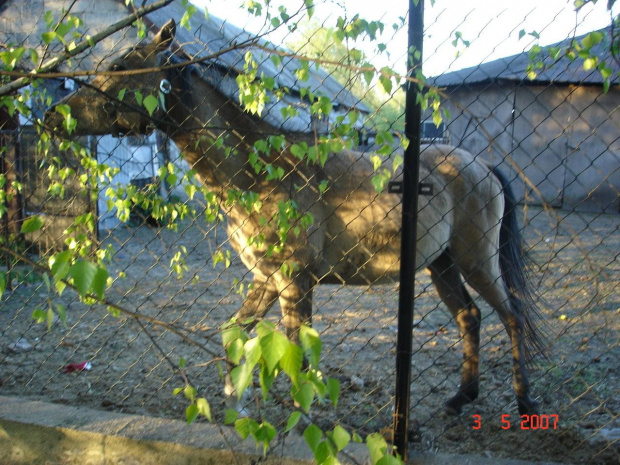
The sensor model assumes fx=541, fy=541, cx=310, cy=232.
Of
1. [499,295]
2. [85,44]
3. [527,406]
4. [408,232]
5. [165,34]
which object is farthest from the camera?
[499,295]

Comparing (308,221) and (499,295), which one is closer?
(308,221)

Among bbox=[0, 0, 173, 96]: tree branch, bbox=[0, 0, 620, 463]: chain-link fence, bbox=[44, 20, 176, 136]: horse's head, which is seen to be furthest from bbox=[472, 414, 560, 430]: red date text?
bbox=[0, 0, 173, 96]: tree branch

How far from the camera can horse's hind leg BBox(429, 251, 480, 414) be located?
3648 millimetres

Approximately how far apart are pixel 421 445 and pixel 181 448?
4.29ft

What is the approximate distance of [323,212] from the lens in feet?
11.4

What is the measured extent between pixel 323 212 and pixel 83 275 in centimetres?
236

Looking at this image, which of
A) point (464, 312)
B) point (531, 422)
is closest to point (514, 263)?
point (464, 312)

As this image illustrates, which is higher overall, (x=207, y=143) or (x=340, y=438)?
(x=207, y=143)

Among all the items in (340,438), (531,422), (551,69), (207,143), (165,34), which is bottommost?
(531,422)

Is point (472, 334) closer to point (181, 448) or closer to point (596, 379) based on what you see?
point (596, 379)

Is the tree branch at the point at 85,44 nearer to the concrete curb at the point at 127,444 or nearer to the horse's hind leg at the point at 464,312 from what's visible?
the concrete curb at the point at 127,444

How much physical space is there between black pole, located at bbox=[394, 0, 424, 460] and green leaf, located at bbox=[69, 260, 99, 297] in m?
1.27

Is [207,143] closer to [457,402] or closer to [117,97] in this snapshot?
[117,97]

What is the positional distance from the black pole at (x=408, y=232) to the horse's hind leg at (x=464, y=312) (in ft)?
4.80
